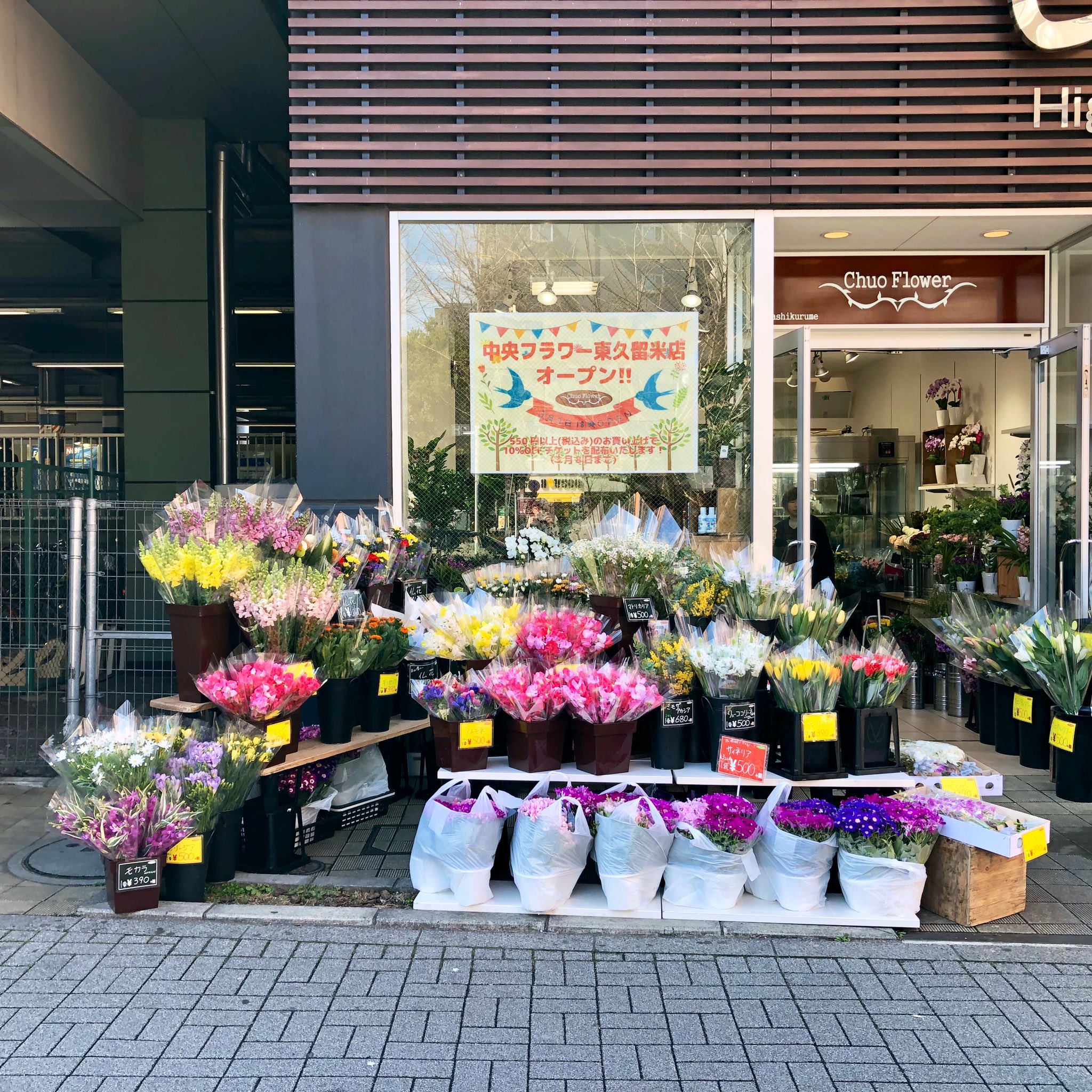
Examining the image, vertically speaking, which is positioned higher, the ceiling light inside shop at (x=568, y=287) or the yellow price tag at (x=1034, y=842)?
the ceiling light inside shop at (x=568, y=287)

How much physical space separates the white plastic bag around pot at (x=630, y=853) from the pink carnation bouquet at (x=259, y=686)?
145 centimetres

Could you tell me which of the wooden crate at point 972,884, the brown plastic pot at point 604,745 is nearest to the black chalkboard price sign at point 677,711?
the brown plastic pot at point 604,745

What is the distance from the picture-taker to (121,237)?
10.4 m

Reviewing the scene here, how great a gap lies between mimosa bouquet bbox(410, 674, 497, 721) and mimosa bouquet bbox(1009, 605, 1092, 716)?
2.26 meters

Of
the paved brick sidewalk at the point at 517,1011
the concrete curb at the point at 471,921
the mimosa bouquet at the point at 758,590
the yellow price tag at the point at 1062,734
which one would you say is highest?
the mimosa bouquet at the point at 758,590

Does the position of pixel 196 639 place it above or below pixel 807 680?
above

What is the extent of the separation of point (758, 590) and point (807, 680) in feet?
2.32

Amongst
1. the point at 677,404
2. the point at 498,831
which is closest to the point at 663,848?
the point at 498,831

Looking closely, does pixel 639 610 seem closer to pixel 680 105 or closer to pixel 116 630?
pixel 116 630

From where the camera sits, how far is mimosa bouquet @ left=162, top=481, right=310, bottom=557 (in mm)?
4570

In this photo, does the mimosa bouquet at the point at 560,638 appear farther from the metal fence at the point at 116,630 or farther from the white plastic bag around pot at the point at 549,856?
the metal fence at the point at 116,630

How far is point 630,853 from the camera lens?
12.6ft

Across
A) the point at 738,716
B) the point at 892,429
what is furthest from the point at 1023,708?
the point at 892,429

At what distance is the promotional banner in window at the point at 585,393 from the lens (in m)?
6.66
